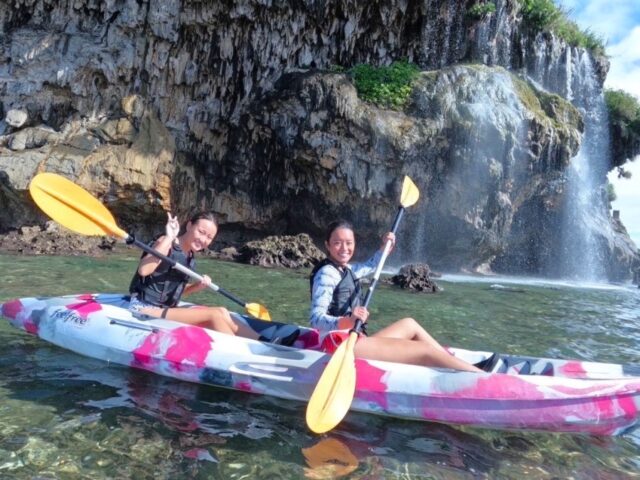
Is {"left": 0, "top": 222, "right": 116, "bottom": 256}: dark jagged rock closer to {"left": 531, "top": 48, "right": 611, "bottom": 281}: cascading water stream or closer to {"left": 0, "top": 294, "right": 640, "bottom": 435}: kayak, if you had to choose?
{"left": 0, "top": 294, "right": 640, "bottom": 435}: kayak

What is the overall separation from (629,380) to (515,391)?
0.68 m

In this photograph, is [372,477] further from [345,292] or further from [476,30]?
[476,30]

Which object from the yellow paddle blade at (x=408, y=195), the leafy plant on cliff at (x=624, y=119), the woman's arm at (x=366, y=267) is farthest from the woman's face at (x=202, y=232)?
the leafy plant on cliff at (x=624, y=119)

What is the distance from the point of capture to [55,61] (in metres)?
13.6

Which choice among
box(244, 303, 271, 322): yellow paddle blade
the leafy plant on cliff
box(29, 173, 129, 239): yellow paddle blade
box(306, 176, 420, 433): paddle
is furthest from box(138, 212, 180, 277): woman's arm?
the leafy plant on cliff

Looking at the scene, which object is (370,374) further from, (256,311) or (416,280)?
(416,280)

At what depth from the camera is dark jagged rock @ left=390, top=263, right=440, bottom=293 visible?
367 inches

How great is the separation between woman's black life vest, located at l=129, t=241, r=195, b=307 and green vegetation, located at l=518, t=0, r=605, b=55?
14.4 metres

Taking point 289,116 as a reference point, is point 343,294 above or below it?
below

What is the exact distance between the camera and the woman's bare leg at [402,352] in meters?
3.20

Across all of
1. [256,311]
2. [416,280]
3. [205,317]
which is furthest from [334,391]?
[416,280]

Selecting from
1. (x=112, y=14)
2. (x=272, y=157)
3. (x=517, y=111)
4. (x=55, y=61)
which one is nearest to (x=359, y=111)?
(x=272, y=157)

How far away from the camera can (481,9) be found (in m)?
14.2

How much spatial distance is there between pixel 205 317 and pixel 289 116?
10453 mm
